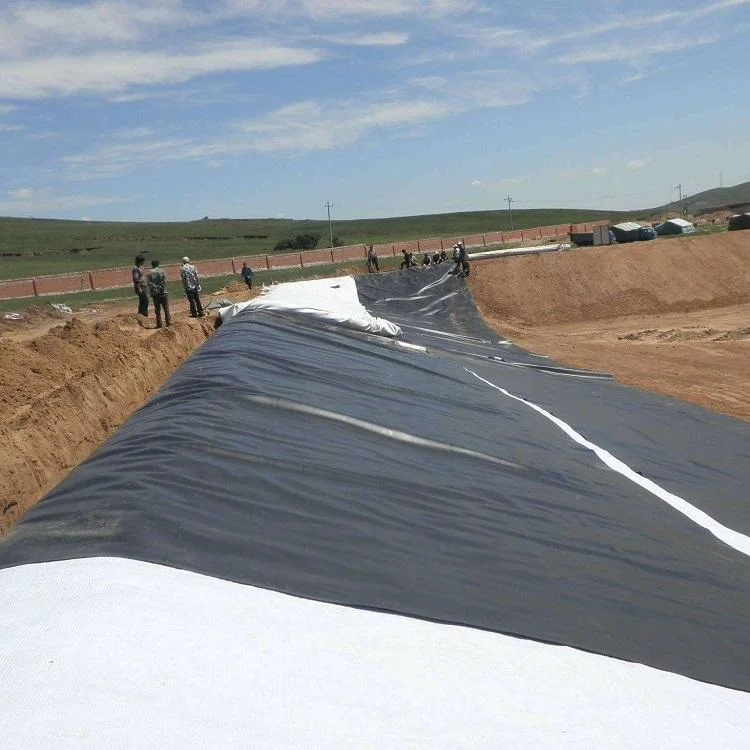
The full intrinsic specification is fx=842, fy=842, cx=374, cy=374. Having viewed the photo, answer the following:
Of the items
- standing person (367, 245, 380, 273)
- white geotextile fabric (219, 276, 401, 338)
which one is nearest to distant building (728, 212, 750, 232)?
standing person (367, 245, 380, 273)

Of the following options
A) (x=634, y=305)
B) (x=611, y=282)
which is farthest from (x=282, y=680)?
(x=611, y=282)

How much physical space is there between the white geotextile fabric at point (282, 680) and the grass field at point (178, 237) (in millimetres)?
54630

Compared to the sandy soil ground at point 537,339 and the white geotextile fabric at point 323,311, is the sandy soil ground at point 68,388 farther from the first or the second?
the white geotextile fabric at point 323,311

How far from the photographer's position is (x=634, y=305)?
104 feet

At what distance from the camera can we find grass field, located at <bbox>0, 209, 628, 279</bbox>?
233 feet

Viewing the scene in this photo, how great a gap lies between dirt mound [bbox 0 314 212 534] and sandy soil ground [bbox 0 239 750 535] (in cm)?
2

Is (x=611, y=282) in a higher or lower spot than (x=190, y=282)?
lower

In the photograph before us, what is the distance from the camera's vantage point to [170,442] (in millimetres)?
5020

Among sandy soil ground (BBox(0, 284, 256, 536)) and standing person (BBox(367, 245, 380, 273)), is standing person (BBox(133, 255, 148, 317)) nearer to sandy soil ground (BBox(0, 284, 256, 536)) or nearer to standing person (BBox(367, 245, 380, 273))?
sandy soil ground (BBox(0, 284, 256, 536))

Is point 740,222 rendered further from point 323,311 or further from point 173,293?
point 323,311

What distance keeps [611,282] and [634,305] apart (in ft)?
5.53

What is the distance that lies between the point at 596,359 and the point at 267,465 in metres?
16.1

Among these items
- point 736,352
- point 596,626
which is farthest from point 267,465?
point 736,352

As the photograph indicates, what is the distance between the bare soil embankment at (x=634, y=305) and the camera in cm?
2025
